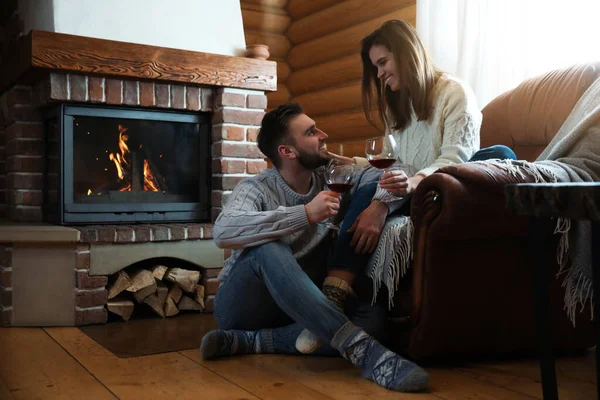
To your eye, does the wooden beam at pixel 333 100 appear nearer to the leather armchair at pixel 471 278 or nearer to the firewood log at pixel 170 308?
the firewood log at pixel 170 308

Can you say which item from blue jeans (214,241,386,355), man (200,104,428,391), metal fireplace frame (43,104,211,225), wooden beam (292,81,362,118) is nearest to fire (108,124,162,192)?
metal fireplace frame (43,104,211,225)

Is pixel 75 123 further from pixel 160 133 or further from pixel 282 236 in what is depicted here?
pixel 282 236

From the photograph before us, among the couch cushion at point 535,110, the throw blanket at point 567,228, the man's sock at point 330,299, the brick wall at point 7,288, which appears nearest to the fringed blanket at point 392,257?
the throw blanket at point 567,228

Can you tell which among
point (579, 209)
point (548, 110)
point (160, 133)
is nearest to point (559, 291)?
point (548, 110)

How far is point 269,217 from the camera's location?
192cm

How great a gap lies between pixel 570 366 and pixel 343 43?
2.82 m

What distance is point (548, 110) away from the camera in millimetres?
2416

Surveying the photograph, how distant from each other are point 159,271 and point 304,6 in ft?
8.53

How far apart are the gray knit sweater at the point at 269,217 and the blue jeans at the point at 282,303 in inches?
1.8

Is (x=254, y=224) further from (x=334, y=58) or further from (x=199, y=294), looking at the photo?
(x=334, y=58)

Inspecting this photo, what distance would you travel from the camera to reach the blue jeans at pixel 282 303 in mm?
1819

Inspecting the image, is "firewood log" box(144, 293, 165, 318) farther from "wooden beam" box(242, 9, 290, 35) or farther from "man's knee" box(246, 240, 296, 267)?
"wooden beam" box(242, 9, 290, 35)

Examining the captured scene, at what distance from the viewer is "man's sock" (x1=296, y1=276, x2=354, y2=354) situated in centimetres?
191

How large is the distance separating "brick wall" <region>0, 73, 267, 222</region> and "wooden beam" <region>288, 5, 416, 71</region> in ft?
4.00
